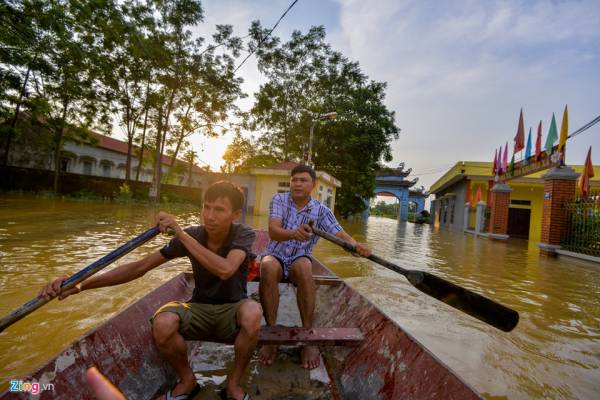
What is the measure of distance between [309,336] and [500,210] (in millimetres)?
15180

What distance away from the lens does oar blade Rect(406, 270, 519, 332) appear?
209 centimetres

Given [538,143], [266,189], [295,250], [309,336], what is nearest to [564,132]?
[538,143]

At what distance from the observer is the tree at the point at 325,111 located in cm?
2206

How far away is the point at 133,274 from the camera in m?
1.95

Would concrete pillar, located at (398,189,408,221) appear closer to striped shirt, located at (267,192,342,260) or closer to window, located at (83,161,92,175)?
window, located at (83,161,92,175)

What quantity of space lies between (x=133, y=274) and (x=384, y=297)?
3407 mm

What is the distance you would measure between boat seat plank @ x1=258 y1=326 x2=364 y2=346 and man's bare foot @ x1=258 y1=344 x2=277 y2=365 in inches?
11.1

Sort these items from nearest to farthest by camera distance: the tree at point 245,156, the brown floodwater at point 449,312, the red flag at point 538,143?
1. the brown floodwater at point 449,312
2. the red flag at point 538,143
3. the tree at point 245,156

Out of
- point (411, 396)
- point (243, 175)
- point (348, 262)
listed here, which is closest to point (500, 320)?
point (411, 396)

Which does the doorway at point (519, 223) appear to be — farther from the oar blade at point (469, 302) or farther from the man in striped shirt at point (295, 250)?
the man in striped shirt at point (295, 250)

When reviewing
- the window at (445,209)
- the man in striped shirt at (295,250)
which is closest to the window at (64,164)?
the man in striped shirt at (295,250)

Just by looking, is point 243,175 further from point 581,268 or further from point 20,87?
point 581,268
